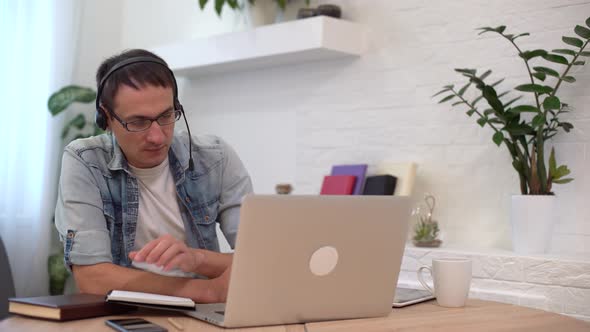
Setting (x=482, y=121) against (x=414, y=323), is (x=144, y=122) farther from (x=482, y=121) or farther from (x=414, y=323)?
(x=482, y=121)

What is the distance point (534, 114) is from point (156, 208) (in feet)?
5.45

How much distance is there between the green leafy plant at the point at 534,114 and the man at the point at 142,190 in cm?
120

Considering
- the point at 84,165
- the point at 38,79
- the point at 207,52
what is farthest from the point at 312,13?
the point at 84,165

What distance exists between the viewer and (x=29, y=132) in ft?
13.5

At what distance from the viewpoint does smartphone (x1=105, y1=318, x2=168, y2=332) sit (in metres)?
1.26

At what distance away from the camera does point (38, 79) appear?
4.16m

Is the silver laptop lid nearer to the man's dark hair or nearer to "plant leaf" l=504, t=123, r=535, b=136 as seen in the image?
the man's dark hair

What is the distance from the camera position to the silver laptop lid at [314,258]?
128cm

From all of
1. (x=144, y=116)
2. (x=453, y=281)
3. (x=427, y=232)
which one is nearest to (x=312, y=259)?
(x=453, y=281)

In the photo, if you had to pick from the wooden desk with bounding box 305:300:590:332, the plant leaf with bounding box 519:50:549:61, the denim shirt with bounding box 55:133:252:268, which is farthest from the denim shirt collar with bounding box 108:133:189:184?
the plant leaf with bounding box 519:50:549:61

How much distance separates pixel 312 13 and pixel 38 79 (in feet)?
5.62

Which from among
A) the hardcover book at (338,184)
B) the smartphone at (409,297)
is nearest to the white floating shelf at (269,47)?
the hardcover book at (338,184)

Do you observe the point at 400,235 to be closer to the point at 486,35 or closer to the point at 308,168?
the point at 486,35

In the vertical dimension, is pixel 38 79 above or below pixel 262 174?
above
